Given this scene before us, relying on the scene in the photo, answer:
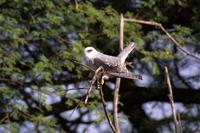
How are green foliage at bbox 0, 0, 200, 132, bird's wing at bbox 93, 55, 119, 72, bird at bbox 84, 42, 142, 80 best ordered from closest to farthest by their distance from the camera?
bird at bbox 84, 42, 142, 80
bird's wing at bbox 93, 55, 119, 72
green foliage at bbox 0, 0, 200, 132

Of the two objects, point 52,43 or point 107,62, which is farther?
point 52,43

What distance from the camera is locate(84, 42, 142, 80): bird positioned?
5.21 feet

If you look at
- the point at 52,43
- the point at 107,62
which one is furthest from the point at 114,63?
the point at 52,43

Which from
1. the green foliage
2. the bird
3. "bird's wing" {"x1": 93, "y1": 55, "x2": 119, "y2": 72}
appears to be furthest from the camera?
the green foliage

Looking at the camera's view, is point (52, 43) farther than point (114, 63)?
Yes

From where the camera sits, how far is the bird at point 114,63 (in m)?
1.59

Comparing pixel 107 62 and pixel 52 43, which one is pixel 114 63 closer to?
pixel 107 62

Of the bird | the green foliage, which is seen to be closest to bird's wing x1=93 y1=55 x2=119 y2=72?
the bird

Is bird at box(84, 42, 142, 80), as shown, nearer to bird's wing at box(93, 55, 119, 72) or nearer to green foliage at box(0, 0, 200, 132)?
bird's wing at box(93, 55, 119, 72)

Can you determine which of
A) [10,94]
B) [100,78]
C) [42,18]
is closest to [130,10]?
[42,18]

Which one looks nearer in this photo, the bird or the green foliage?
the bird

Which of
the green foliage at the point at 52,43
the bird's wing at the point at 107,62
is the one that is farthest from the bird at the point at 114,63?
the green foliage at the point at 52,43

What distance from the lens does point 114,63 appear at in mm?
1801

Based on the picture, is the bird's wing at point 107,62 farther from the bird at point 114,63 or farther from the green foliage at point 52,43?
the green foliage at point 52,43
